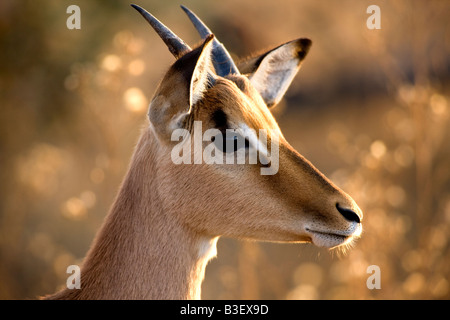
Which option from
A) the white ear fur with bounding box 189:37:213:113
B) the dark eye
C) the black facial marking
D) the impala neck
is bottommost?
the impala neck

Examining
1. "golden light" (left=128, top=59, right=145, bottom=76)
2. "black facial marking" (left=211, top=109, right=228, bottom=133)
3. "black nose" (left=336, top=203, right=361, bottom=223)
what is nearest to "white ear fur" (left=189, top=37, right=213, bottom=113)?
"black facial marking" (left=211, top=109, right=228, bottom=133)

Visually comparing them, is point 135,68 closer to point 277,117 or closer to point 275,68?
point 275,68

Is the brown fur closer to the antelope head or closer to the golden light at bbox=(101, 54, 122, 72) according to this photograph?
the antelope head

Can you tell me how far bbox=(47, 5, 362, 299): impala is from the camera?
3.13 meters

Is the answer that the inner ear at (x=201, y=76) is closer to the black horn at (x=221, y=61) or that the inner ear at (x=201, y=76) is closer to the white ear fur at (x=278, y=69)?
the black horn at (x=221, y=61)

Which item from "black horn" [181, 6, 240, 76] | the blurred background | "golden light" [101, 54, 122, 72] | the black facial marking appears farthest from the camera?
the blurred background

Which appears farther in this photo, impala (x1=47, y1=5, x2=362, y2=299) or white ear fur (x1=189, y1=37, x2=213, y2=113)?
impala (x1=47, y1=5, x2=362, y2=299)

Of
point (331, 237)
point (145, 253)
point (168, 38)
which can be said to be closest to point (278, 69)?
point (168, 38)

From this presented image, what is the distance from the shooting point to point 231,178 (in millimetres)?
3248

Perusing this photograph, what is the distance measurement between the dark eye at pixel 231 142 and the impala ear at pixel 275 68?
88 cm

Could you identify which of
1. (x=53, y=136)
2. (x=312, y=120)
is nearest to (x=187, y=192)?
(x=53, y=136)

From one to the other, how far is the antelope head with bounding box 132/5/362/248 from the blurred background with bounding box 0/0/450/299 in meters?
0.63

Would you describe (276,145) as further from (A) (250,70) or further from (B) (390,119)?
(B) (390,119)

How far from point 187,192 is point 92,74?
2.64m
